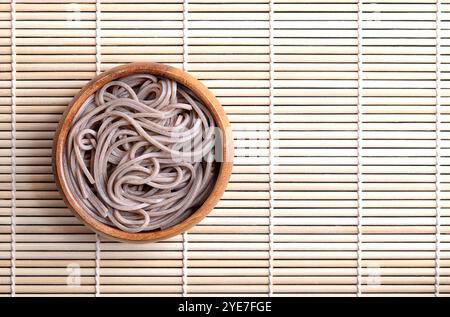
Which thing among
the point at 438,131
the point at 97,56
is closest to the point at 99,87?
the point at 97,56

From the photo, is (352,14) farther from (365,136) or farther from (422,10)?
(365,136)

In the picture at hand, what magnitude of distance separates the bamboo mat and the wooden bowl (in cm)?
10

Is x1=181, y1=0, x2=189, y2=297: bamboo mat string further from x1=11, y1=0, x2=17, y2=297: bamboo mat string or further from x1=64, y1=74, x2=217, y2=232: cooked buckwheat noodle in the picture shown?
x1=11, y1=0, x2=17, y2=297: bamboo mat string

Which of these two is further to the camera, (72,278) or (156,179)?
(72,278)

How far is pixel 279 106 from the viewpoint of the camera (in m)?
1.44

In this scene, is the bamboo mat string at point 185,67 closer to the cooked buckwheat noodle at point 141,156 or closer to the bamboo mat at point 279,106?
the bamboo mat at point 279,106

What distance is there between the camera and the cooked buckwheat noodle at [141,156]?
1.33m

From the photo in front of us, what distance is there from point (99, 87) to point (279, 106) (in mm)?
382

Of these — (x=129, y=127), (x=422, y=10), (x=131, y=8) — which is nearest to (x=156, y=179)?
(x=129, y=127)

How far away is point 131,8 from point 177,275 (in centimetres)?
58

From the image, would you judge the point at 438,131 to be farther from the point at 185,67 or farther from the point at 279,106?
the point at 185,67

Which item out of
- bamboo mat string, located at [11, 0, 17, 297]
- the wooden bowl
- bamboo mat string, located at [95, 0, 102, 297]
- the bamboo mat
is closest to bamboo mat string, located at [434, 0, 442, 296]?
the bamboo mat

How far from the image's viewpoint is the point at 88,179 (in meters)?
1.34

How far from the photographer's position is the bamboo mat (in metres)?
1.43
